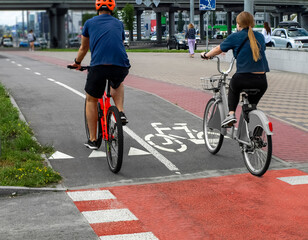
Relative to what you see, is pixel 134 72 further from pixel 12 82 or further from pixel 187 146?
pixel 187 146

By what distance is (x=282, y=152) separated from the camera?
7.93 meters

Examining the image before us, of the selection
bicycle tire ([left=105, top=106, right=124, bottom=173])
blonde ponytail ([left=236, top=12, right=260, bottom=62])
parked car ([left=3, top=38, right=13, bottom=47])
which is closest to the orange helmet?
bicycle tire ([left=105, top=106, right=124, bottom=173])

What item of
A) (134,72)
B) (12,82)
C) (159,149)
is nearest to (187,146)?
(159,149)

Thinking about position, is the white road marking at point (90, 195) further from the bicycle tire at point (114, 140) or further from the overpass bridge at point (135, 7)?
the overpass bridge at point (135, 7)

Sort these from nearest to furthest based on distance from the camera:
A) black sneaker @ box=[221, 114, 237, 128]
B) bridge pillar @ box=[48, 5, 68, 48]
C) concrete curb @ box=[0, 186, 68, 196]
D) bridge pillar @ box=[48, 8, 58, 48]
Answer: concrete curb @ box=[0, 186, 68, 196], black sneaker @ box=[221, 114, 237, 128], bridge pillar @ box=[48, 8, 58, 48], bridge pillar @ box=[48, 5, 68, 48]

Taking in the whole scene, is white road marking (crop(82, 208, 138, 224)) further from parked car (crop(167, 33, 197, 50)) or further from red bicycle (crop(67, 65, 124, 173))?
parked car (crop(167, 33, 197, 50))

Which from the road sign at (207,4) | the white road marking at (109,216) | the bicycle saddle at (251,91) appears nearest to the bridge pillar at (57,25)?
the road sign at (207,4)

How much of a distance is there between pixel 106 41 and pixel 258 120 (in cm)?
187

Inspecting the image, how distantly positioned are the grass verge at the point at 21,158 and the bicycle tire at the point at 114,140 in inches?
25.7

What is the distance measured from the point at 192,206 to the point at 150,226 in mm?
677

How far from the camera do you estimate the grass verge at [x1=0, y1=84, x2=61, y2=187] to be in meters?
6.26

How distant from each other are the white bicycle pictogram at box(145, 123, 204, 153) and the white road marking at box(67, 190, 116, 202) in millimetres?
2238

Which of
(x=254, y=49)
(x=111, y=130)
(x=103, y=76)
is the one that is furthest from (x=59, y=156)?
(x=254, y=49)

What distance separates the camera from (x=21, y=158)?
23.7 ft
